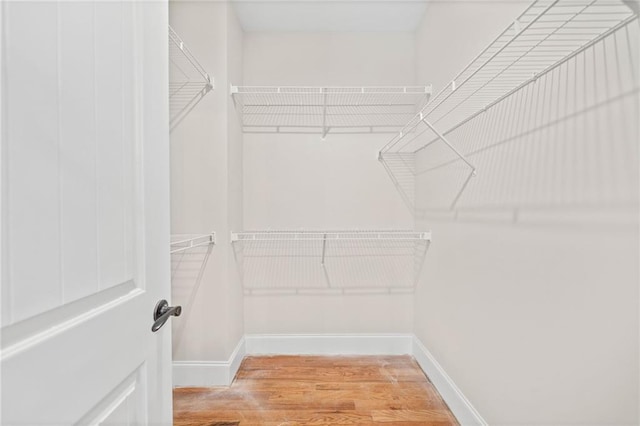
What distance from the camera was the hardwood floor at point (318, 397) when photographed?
5.01ft

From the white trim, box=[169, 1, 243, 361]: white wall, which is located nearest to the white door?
box=[169, 1, 243, 361]: white wall

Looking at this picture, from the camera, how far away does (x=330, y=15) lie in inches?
80.4

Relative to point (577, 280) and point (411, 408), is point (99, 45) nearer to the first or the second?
point (577, 280)

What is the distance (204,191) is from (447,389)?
1.79 metres

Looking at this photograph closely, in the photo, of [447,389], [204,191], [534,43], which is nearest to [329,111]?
[204,191]

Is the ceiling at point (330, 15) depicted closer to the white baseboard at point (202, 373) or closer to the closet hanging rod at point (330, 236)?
the closet hanging rod at point (330, 236)

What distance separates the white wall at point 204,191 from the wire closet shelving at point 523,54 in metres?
1.15

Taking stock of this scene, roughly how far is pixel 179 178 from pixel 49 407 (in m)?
1.51

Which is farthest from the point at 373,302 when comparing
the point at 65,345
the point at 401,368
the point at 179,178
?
the point at 65,345

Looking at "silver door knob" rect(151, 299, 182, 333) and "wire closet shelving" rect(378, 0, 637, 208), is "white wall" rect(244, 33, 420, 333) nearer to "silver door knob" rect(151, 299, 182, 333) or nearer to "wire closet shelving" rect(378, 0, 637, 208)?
"wire closet shelving" rect(378, 0, 637, 208)

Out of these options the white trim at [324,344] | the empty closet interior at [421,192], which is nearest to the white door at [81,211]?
the empty closet interior at [421,192]

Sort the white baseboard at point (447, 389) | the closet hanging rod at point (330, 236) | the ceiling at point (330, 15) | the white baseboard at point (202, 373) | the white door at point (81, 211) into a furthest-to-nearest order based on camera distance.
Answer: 1. the closet hanging rod at point (330, 236)
2. the ceiling at point (330, 15)
3. the white baseboard at point (202, 373)
4. the white baseboard at point (447, 389)
5. the white door at point (81, 211)

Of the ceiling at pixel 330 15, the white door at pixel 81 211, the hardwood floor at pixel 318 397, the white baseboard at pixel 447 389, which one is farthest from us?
the ceiling at pixel 330 15

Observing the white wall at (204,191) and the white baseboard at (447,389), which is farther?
the white wall at (204,191)
